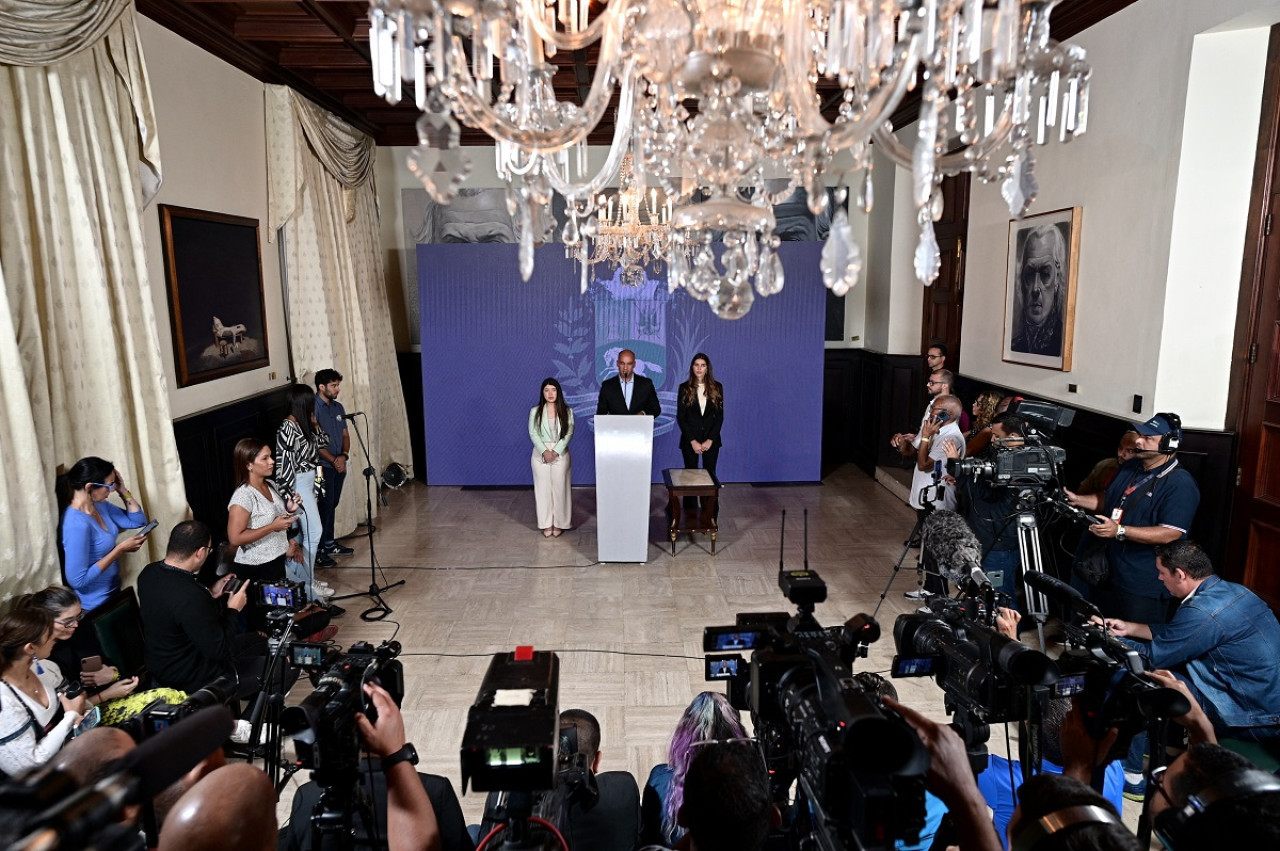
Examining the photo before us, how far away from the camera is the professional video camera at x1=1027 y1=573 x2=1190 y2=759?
1835 millimetres

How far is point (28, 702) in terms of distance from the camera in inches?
98.0

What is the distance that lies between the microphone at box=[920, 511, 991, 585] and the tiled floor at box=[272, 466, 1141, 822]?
2.90 feet

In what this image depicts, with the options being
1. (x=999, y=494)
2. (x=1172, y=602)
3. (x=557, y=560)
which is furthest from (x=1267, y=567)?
(x=557, y=560)

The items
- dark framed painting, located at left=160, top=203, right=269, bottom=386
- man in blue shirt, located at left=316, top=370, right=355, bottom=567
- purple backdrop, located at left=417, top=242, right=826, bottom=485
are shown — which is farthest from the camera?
purple backdrop, located at left=417, top=242, right=826, bottom=485

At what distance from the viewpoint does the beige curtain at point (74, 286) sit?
3.22 m

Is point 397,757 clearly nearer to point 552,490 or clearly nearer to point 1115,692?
point 1115,692

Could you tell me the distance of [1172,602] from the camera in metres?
3.71

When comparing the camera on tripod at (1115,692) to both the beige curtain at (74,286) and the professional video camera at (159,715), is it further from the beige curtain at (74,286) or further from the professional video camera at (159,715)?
the beige curtain at (74,286)

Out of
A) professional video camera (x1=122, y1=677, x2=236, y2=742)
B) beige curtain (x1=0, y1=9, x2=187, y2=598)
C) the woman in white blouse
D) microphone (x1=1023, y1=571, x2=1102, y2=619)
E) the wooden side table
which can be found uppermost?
beige curtain (x1=0, y1=9, x2=187, y2=598)

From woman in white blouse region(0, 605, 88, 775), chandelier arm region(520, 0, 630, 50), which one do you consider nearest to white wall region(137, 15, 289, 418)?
woman in white blouse region(0, 605, 88, 775)

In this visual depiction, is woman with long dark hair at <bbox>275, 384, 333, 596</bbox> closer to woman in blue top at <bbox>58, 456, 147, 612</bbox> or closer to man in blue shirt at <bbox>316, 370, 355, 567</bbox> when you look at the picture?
man in blue shirt at <bbox>316, 370, 355, 567</bbox>

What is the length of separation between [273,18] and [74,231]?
244cm

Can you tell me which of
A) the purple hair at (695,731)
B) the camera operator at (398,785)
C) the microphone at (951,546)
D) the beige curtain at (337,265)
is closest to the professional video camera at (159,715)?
the camera operator at (398,785)

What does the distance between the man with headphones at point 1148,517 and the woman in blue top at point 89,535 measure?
4.75 meters
